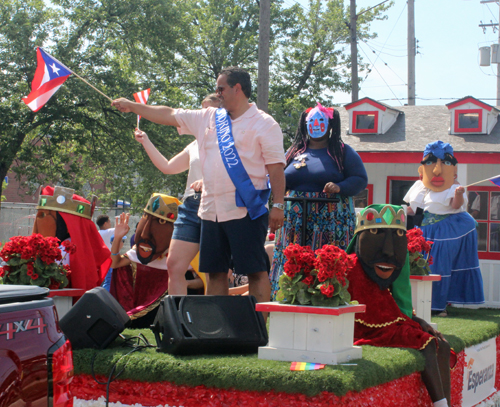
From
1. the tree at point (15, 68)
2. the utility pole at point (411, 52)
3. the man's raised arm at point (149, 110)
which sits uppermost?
the utility pole at point (411, 52)

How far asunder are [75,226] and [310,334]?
2508 millimetres

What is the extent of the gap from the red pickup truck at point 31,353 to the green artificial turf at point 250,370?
3.69 ft

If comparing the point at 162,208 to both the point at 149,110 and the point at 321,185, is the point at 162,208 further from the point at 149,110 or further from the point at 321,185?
the point at 321,185

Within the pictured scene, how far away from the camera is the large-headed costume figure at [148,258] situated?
5.01 m

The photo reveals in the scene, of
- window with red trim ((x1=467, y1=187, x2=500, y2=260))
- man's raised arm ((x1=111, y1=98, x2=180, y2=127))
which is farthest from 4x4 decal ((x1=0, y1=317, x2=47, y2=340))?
window with red trim ((x1=467, y1=187, x2=500, y2=260))

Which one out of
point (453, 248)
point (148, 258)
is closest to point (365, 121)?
point (453, 248)

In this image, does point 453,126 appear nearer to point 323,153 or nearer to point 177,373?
point 323,153

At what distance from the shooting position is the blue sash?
13.0ft

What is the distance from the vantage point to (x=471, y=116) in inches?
513

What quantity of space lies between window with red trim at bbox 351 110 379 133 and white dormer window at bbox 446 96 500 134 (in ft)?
5.26

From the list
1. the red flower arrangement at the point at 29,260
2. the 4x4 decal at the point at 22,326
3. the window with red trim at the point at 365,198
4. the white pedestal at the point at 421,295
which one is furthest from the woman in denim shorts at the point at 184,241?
the window with red trim at the point at 365,198

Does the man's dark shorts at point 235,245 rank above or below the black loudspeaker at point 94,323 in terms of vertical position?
above

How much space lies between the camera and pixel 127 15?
20.3 metres

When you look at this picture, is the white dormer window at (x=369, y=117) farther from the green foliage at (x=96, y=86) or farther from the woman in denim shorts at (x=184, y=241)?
the woman in denim shorts at (x=184, y=241)
